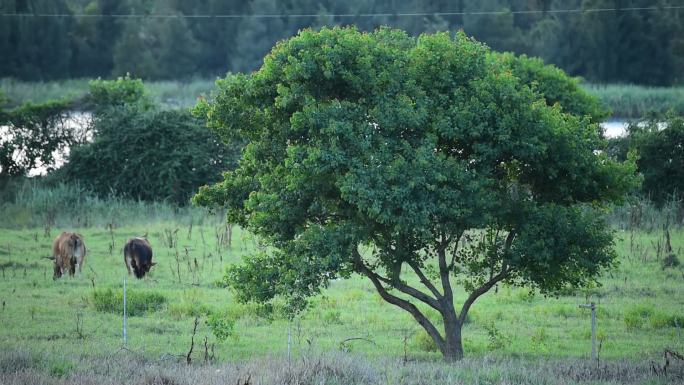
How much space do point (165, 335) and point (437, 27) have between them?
56.7 m

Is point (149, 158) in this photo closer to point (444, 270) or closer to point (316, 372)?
point (444, 270)

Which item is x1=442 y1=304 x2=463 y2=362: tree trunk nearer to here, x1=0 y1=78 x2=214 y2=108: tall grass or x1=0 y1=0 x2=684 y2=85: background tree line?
x1=0 y1=78 x2=214 y2=108: tall grass

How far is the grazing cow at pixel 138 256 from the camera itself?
24.5 meters

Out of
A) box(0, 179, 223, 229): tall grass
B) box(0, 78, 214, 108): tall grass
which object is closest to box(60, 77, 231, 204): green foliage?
box(0, 179, 223, 229): tall grass

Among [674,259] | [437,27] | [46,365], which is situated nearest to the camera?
[46,365]

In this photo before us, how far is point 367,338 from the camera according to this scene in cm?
1927

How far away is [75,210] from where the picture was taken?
3503 cm

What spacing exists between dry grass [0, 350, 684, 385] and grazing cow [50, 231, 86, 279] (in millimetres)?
8506

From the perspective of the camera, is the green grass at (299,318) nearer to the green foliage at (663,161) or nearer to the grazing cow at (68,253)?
the grazing cow at (68,253)

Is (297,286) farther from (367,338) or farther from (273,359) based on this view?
(367,338)

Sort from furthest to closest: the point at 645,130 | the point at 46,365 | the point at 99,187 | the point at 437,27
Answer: the point at 437,27 < the point at 99,187 < the point at 645,130 < the point at 46,365

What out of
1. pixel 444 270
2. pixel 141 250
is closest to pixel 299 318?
pixel 444 270

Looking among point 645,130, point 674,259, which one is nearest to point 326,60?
point 674,259

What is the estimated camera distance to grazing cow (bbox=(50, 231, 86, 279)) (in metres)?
24.4
